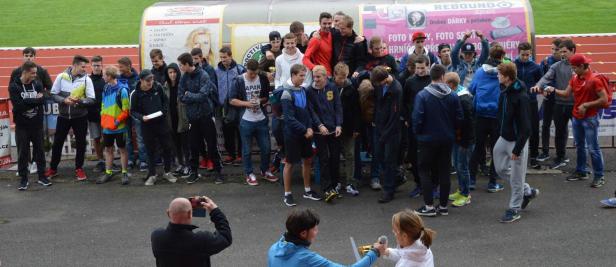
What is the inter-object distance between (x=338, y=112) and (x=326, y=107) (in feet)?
0.62

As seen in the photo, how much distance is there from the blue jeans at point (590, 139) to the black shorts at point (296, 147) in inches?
141

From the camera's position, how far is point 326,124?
10.4 m

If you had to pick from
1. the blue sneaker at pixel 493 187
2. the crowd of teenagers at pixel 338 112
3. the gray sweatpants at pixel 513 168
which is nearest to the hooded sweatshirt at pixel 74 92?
the crowd of teenagers at pixel 338 112

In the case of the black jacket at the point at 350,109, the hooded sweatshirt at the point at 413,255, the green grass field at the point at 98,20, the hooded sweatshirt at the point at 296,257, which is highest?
the green grass field at the point at 98,20

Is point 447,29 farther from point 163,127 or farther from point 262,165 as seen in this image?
point 163,127

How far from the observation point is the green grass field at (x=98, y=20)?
27.1 metres

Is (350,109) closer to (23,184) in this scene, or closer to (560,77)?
(560,77)

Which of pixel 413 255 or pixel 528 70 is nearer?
pixel 413 255

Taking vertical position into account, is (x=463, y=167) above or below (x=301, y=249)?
below

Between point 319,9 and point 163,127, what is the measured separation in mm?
3511

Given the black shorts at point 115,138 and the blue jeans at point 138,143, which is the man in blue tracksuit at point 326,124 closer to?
the blue jeans at point 138,143

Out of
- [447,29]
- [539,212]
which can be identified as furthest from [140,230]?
[447,29]

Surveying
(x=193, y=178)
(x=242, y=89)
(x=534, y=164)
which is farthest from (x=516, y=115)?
(x=193, y=178)

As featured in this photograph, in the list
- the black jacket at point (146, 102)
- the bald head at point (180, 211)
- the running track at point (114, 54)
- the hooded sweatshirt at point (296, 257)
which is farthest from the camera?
the running track at point (114, 54)
